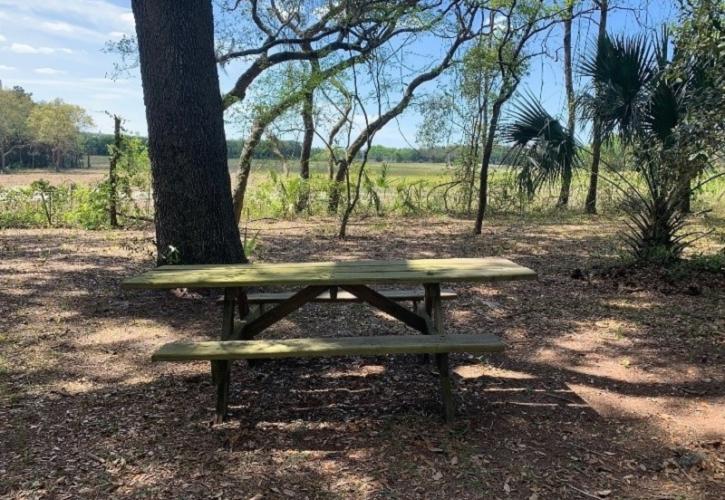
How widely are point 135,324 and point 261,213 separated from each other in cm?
912

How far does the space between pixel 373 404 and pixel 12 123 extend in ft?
177

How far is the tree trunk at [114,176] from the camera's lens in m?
9.62

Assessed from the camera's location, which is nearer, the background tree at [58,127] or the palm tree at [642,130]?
the palm tree at [642,130]

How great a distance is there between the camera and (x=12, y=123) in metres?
46.9

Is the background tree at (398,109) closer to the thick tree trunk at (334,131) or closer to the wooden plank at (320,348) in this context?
the thick tree trunk at (334,131)

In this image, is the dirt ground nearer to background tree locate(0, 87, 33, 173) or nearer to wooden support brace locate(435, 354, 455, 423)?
wooden support brace locate(435, 354, 455, 423)

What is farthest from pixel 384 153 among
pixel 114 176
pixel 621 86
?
pixel 621 86

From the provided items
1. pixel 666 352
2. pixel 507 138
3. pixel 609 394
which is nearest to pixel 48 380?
pixel 609 394

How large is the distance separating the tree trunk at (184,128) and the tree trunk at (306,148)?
19.6 feet

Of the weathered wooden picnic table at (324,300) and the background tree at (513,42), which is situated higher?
the background tree at (513,42)

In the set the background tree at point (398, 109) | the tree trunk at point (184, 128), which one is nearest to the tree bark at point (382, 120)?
the background tree at point (398, 109)

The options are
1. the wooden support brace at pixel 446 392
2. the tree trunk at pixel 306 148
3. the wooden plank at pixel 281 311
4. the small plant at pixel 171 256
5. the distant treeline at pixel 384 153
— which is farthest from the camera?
the distant treeline at pixel 384 153

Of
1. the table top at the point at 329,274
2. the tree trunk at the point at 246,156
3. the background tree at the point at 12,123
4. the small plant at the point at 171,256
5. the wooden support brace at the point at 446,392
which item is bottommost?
the wooden support brace at the point at 446,392

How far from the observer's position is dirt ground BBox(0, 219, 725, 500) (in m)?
2.41
